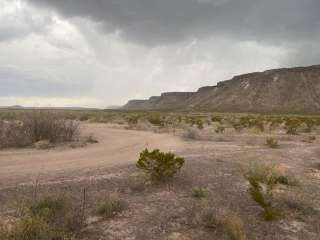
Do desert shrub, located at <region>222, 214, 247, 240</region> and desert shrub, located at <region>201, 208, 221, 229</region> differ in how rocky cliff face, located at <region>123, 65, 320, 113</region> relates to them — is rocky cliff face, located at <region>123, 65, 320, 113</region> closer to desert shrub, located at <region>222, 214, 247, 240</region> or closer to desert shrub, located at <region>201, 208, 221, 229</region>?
desert shrub, located at <region>201, 208, 221, 229</region>

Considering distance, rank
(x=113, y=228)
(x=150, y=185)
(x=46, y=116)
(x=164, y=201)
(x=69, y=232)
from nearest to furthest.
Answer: (x=69, y=232), (x=113, y=228), (x=164, y=201), (x=150, y=185), (x=46, y=116)

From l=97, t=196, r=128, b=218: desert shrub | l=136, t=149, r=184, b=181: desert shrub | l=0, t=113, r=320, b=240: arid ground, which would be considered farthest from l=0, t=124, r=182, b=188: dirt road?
l=97, t=196, r=128, b=218: desert shrub

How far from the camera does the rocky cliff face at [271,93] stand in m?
109

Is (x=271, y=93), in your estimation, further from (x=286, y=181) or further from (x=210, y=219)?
(x=210, y=219)

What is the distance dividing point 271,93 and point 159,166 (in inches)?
4571

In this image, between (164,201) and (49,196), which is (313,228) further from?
(49,196)

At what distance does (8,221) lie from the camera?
Result: 272 inches

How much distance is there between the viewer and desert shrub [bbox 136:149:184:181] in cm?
1042

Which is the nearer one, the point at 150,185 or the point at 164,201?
the point at 164,201

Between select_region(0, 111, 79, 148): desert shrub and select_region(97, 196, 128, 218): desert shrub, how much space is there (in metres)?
11.9

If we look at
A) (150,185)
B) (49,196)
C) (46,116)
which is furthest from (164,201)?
(46,116)

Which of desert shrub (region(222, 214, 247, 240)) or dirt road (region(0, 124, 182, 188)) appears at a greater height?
dirt road (region(0, 124, 182, 188))

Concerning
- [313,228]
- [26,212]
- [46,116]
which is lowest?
[313,228]

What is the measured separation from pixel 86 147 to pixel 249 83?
120068mm
